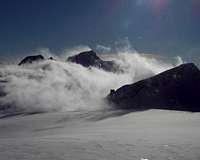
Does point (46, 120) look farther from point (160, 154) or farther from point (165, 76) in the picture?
point (165, 76)

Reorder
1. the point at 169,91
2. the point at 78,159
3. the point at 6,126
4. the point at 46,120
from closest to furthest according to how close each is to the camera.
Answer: the point at 78,159
the point at 6,126
the point at 46,120
the point at 169,91

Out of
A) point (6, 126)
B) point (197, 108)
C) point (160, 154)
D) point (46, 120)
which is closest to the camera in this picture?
point (160, 154)

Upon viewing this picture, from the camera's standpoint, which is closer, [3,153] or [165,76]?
[3,153]

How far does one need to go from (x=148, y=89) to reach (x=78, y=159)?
12362cm

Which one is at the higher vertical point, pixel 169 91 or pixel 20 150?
pixel 169 91

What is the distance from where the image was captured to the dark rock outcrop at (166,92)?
5094 inches

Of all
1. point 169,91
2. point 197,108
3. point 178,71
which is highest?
point 178,71

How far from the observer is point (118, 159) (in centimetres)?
1188

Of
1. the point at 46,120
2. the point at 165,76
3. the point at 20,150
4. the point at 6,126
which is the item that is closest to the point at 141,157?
the point at 20,150

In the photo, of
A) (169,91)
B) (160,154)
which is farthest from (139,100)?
(160,154)

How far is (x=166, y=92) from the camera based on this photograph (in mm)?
134750

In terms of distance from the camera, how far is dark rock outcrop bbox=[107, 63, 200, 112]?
129375 millimetres

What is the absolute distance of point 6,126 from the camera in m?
53.0

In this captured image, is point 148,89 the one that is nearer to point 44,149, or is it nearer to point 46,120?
point 46,120
